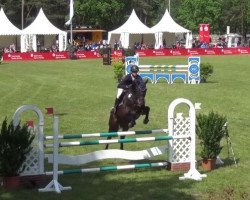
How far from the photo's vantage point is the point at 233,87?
27.7 metres

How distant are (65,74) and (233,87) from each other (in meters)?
11.9

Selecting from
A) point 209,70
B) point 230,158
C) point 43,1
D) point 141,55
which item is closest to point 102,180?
point 230,158

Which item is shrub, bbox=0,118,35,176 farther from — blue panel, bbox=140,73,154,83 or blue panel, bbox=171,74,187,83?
blue panel, bbox=171,74,187,83

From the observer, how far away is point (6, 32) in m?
56.0

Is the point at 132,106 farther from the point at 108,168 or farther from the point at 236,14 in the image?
the point at 236,14

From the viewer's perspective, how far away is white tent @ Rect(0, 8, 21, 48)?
56094mm

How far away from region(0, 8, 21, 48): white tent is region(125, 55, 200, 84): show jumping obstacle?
28.1 meters

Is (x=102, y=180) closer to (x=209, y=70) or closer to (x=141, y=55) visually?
(x=209, y=70)

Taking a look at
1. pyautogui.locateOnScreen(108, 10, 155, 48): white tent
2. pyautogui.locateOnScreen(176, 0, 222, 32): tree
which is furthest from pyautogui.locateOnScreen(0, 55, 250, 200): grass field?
pyautogui.locateOnScreen(176, 0, 222, 32): tree

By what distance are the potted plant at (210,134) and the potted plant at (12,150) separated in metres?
3.34

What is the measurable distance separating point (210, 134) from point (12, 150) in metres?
3.75

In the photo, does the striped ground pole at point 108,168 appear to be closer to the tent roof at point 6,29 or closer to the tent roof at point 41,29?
the tent roof at point 41,29

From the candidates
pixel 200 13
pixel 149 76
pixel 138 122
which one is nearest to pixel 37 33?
pixel 149 76

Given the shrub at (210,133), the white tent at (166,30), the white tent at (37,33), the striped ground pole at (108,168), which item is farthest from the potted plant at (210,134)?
the white tent at (166,30)
